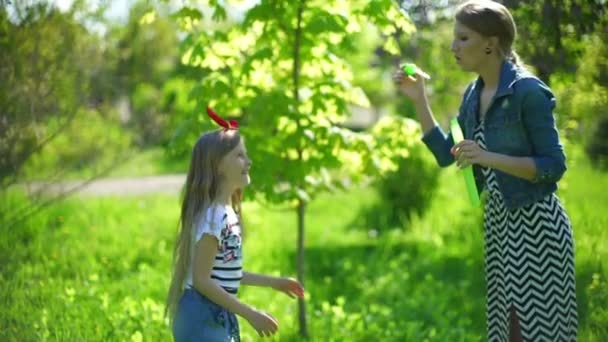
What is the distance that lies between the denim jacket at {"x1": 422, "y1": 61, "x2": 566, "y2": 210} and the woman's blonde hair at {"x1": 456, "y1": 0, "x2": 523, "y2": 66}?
7 cm

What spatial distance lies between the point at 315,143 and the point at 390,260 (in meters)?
2.82

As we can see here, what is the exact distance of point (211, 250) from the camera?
2.57 metres

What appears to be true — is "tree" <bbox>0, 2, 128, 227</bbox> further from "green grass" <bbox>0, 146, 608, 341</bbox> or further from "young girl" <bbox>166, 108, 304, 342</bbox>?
"young girl" <bbox>166, 108, 304, 342</bbox>

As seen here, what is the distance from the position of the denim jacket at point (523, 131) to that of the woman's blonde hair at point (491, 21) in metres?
0.07

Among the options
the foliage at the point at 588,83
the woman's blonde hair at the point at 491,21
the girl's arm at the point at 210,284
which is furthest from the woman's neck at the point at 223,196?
the foliage at the point at 588,83

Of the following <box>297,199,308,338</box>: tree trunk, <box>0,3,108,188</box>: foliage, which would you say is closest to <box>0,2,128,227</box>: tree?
<box>0,3,108,188</box>: foliage

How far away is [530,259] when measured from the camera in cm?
268

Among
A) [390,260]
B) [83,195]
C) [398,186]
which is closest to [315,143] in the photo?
[390,260]

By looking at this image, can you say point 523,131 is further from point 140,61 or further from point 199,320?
point 140,61

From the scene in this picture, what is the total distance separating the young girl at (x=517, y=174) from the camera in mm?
2574

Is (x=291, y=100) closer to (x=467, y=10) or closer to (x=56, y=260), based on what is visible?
(x=467, y=10)

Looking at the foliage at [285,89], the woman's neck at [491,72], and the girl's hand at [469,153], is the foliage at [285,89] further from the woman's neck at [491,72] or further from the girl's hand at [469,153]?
the girl's hand at [469,153]

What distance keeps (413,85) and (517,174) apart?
61 centimetres

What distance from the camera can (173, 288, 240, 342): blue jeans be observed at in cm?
262
